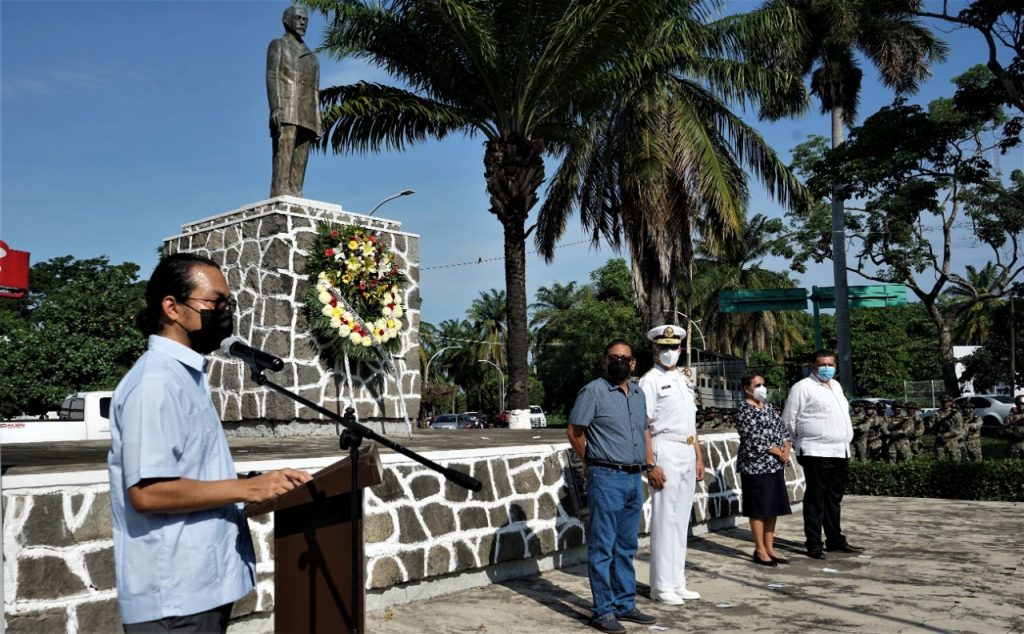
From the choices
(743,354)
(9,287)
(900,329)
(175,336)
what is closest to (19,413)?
(9,287)

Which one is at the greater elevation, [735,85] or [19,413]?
[735,85]

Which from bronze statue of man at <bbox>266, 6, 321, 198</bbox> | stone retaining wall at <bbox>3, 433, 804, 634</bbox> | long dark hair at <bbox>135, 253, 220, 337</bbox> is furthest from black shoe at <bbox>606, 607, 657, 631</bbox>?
bronze statue of man at <bbox>266, 6, 321, 198</bbox>

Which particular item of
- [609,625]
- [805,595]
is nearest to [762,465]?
[805,595]

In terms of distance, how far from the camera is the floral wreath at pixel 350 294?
9.03m

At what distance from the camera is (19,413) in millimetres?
28641

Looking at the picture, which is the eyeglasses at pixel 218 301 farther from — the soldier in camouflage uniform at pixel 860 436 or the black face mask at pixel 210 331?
the soldier in camouflage uniform at pixel 860 436

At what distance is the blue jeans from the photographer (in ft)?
19.7

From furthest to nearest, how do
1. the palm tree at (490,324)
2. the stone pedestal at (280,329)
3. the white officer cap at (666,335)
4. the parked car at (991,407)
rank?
the palm tree at (490,324) → the parked car at (991,407) → the stone pedestal at (280,329) → the white officer cap at (666,335)

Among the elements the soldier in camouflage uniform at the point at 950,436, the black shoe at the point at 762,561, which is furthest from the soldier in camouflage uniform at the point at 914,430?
the black shoe at the point at 762,561

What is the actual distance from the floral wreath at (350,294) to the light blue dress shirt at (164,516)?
21.2ft

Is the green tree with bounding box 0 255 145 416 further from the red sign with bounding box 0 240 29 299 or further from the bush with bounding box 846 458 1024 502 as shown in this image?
the bush with bounding box 846 458 1024 502

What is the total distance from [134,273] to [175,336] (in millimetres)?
35844

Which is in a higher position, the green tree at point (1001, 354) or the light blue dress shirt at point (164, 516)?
the green tree at point (1001, 354)

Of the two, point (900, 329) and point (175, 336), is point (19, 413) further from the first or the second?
point (900, 329)
